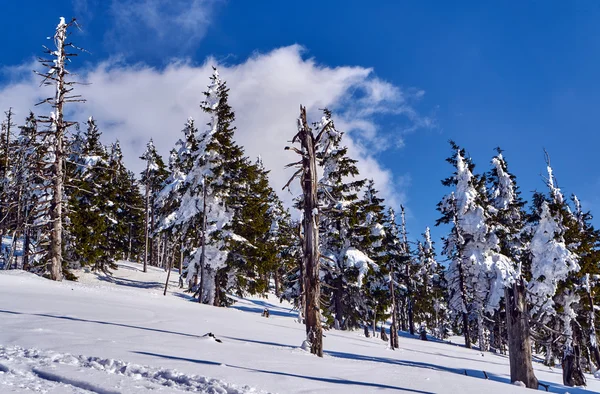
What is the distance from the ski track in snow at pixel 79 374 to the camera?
471cm

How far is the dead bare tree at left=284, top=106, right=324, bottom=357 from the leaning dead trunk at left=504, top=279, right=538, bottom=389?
19.9ft

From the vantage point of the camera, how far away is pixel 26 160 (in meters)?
17.9

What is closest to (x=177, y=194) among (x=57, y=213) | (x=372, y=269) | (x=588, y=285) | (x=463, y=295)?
(x=57, y=213)

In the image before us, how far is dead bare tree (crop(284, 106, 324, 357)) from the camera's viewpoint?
36.7 feet

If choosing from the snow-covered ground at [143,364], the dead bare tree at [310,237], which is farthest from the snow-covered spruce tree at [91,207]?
the dead bare tree at [310,237]

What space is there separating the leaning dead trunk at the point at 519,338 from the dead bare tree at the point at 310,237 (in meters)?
6.06

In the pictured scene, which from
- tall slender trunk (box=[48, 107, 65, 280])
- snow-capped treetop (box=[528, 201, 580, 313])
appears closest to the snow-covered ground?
tall slender trunk (box=[48, 107, 65, 280])

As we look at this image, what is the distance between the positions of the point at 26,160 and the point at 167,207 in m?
15.8

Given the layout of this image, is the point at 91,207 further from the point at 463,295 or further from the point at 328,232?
the point at 463,295

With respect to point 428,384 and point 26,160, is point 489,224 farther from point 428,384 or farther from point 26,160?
point 26,160

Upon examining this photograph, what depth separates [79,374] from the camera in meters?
5.19

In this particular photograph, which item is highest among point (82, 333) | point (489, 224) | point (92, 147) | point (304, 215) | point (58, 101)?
point (92, 147)

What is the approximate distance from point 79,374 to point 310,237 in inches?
283

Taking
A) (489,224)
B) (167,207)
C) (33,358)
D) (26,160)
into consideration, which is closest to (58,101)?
(26,160)
